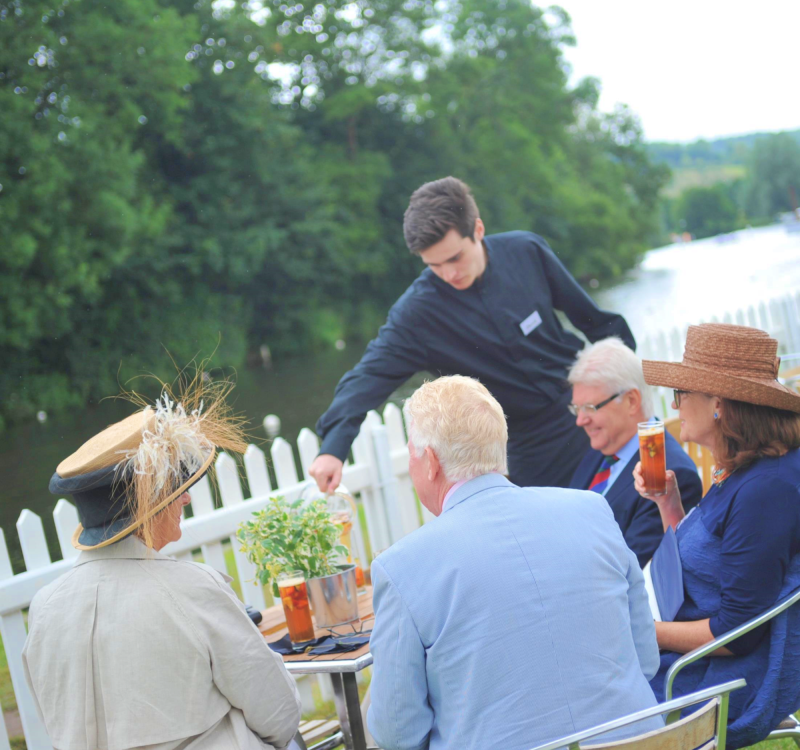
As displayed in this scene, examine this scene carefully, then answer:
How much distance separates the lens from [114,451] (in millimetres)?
1920

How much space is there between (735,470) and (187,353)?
24.9 metres

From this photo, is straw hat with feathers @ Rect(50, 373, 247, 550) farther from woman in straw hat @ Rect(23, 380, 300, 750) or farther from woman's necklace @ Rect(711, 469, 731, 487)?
woman's necklace @ Rect(711, 469, 731, 487)

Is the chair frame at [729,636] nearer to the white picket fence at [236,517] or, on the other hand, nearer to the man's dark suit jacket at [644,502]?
the man's dark suit jacket at [644,502]

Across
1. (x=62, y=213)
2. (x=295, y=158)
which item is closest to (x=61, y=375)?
(x=62, y=213)

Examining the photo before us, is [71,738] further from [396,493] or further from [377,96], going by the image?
[377,96]

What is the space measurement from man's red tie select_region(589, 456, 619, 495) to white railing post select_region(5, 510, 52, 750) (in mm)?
2084

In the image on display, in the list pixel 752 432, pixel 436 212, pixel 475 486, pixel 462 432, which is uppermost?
pixel 436 212

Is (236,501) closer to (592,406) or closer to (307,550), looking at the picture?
(307,550)

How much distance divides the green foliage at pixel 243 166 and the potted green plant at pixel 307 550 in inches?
715

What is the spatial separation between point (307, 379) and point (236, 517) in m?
19.5

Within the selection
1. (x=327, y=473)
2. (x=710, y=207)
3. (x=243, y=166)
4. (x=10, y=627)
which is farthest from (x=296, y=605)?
(x=710, y=207)

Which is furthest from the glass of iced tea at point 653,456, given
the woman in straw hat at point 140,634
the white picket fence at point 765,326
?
the white picket fence at point 765,326

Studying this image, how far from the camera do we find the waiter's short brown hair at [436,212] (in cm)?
334

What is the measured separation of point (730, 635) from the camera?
2.04 m
